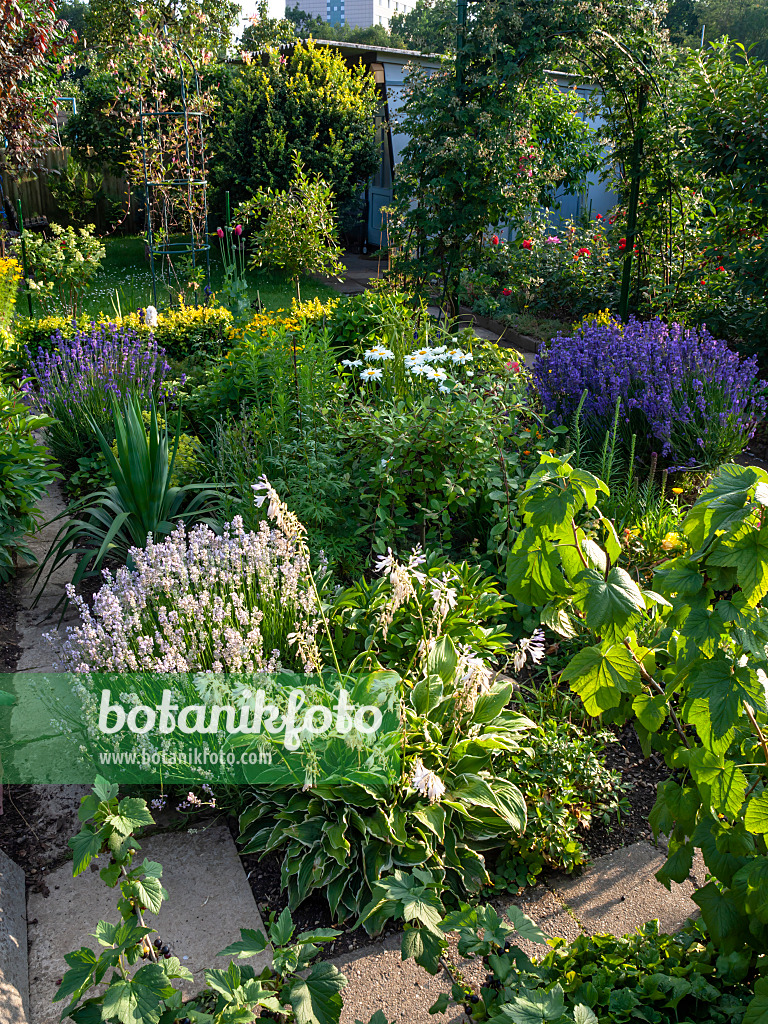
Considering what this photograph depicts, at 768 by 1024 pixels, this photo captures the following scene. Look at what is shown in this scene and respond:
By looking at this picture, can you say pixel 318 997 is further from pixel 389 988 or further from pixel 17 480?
pixel 17 480

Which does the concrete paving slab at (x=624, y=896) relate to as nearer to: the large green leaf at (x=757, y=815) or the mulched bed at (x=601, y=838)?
the mulched bed at (x=601, y=838)

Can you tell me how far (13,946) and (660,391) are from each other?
4057mm

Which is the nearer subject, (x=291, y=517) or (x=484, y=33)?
(x=291, y=517)

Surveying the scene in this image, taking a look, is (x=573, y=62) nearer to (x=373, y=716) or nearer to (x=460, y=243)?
(x=460, y=243)

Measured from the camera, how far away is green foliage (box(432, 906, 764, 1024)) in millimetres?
1469

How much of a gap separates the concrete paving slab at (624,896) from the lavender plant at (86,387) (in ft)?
12.2

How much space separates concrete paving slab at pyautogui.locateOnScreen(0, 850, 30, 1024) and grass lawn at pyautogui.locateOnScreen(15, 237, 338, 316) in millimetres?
7028

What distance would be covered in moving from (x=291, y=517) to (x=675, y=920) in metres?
1.59

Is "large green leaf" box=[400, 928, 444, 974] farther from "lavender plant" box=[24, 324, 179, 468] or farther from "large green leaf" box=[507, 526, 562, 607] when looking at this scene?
"lavender plant" box=[24, 324, 179, 468]

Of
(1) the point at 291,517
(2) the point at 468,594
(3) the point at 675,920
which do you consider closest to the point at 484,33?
(2) the point at 468,594

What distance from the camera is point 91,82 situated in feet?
49.3

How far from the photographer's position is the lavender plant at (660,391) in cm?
430

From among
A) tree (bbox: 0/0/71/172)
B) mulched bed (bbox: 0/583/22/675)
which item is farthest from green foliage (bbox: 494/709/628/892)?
tree (bbox: 0/0/71/172)

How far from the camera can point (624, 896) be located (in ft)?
7.23
